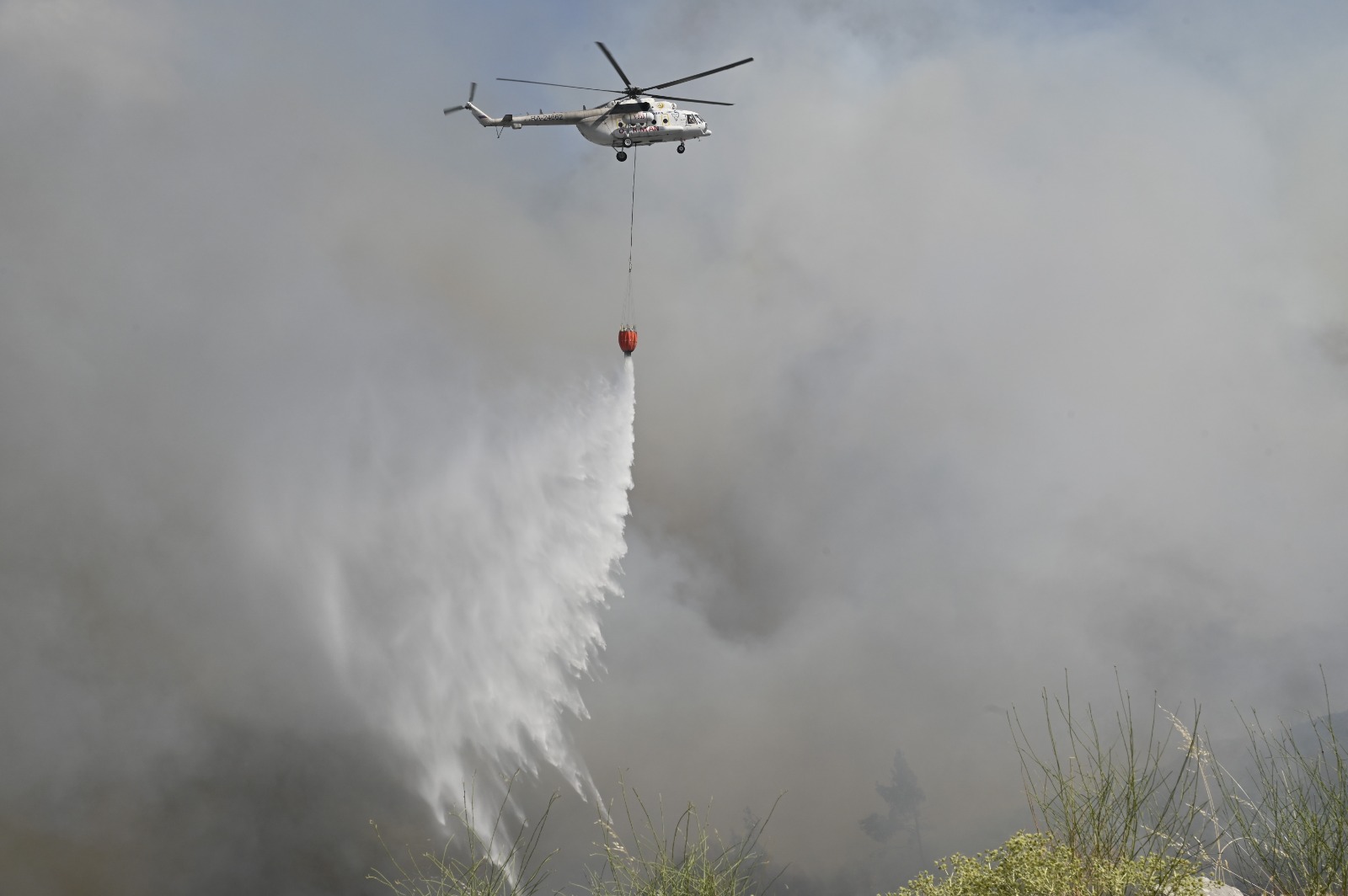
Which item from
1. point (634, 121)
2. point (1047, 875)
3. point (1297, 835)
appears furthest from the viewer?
point (634, 121)

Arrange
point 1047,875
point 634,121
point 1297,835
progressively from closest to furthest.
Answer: point 1047,875
point 1297,835
point 634,121

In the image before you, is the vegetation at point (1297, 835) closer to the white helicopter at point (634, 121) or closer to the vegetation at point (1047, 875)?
the vegetation at point (1047, 875)

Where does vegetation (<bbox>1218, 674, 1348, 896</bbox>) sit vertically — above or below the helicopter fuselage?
below

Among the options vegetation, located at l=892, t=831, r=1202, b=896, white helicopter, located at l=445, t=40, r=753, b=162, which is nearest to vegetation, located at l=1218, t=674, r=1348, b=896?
vegetation, located at l=892, t=831, r=1202, b=896

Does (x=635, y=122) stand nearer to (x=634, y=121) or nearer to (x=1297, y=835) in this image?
(x=634, y=121)

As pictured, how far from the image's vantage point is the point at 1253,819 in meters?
22.6

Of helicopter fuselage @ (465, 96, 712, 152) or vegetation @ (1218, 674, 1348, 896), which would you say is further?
helicopter fuselage @ (465, 96, 712, 152)

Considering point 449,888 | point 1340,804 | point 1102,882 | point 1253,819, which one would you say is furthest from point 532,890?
Result: point 1340,804

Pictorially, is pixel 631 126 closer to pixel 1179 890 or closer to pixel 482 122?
pixel 482 122

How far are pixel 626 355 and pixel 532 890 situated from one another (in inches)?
2210

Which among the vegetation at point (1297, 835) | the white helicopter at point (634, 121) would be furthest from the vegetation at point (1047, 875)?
the white helicopter at point (634, 121)

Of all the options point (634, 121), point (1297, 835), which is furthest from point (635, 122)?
point (1297, 835)

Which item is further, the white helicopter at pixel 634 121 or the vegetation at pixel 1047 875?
the white helicopter at pixel 634 121

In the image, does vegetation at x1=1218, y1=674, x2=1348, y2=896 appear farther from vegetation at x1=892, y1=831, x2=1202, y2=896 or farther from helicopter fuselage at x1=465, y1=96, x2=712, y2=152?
helicopter fuselage at x1=465, y1=96, x2=712, y2=152
